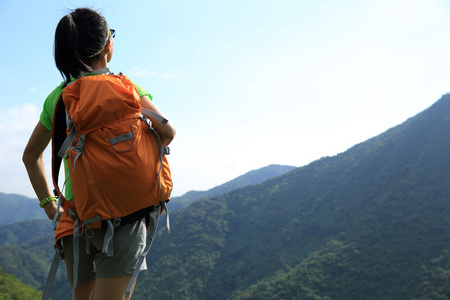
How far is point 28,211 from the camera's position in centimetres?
18450

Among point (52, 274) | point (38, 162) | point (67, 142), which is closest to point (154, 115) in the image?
point (67, 142)

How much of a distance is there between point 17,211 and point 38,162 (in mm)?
218173

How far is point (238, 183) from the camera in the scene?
417 ft

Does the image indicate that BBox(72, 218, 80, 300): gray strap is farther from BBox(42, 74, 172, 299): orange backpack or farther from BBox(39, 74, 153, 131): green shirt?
BBox(39, 74, 153, 131): green shirt

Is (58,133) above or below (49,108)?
below

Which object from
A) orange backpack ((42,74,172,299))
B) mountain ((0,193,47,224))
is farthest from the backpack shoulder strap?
mountain ((0,193,47,224))

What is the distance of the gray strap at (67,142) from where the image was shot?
112cm

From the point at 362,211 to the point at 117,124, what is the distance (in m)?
51.6

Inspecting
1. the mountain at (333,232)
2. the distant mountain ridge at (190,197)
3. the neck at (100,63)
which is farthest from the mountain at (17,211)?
the neck at (100,63)

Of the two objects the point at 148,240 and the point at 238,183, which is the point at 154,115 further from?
the point at 238,183

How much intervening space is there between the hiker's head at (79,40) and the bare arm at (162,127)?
9.7 inches

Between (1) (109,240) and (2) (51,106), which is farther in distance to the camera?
(2) (51,106)

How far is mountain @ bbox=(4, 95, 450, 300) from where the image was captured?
34.6m

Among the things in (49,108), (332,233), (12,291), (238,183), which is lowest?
(332,233)
